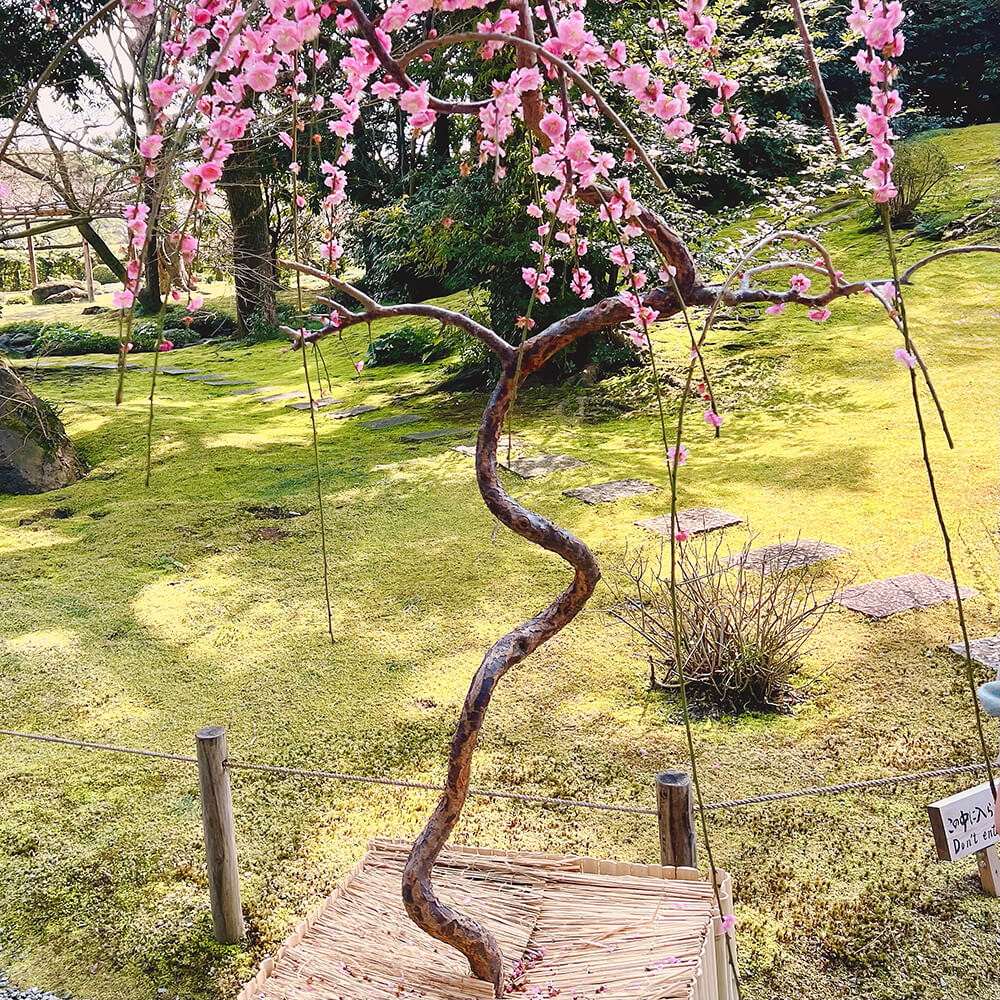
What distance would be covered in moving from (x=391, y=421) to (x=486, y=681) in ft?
17.3

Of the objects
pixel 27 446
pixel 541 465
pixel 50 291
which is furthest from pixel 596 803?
pixel 50 291

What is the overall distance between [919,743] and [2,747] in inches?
110

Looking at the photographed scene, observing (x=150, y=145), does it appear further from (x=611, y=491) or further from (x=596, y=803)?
(x=611, y=491)

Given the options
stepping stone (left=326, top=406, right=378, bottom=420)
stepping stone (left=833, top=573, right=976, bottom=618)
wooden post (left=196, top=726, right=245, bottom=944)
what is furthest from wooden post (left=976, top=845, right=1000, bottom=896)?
stepping stone (left=326, top=406, right=378, bottom=420)

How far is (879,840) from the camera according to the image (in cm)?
224

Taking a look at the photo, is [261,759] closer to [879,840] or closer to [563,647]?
[563,647]

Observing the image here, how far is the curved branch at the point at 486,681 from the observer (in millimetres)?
1529

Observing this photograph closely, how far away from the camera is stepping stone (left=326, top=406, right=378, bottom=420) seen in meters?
7.06

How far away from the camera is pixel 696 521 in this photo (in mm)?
4152

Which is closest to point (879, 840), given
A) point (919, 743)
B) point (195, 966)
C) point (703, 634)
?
point (919, 743)

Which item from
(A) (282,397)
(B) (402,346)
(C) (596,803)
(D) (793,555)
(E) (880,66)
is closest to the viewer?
(E) (880,66)

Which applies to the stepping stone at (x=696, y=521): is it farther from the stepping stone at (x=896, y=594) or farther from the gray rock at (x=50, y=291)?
the gray rock at (x=50, y=291)

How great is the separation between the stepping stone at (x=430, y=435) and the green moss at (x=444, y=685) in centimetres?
13

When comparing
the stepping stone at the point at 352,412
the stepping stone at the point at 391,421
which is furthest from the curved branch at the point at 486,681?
the stepping stone at the point at 352,412
